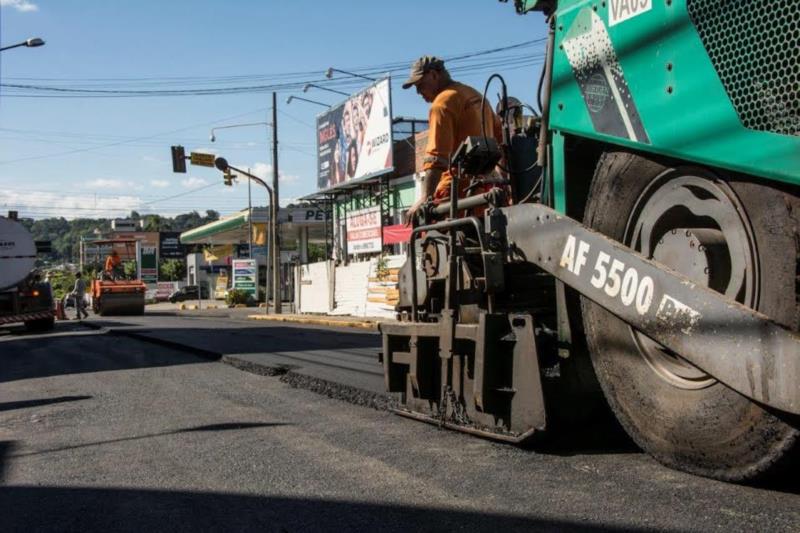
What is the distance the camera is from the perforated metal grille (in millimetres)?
2564

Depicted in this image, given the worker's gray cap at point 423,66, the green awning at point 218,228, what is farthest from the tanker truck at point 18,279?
the green awning at point 218,228

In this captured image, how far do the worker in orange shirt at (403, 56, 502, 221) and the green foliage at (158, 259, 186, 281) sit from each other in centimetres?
8959

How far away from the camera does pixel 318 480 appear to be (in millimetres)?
3969

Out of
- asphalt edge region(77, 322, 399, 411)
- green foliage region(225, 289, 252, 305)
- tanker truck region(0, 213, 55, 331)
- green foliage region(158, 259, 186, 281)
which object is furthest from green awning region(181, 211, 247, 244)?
asphalt edge region(77, 322, 399, 411)

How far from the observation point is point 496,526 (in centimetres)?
307

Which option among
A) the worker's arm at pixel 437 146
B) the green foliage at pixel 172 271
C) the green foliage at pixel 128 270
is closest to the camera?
the worker's arm at pixel 437 146

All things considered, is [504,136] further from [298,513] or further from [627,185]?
[298,513]

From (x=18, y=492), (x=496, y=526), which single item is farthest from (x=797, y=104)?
(x=18, y=492)

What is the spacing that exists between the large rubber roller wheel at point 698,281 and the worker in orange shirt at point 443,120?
1555 millimetres

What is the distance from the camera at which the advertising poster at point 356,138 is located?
88.8 ft

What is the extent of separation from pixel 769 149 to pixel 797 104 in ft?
0.52

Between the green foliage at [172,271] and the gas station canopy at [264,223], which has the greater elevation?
the gas station canopy at [264,223]

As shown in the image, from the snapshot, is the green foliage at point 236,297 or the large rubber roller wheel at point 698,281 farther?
the green foliage at point 236,297

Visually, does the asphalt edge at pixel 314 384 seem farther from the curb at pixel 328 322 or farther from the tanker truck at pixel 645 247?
the curb at pixel 328 322
